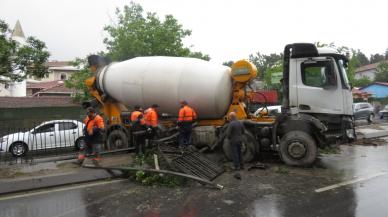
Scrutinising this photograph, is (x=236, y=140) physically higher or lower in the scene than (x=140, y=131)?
lower

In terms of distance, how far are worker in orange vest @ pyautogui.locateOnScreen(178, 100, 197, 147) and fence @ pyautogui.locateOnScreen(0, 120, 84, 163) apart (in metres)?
5.39

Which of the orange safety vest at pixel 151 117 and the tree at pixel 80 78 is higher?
the tree at pixel 80 78

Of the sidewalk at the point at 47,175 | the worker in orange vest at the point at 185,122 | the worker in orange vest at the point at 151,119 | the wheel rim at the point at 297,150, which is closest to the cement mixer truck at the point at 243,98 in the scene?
the wheel rim at the point at 297,150

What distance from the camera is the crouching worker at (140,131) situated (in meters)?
10.5

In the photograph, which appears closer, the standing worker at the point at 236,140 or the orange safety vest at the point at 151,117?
the standing worker at the point at 236,140

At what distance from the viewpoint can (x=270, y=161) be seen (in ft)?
33.5

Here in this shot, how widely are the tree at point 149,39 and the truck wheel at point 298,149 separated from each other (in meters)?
16.3

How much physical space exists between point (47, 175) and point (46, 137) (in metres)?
7.53

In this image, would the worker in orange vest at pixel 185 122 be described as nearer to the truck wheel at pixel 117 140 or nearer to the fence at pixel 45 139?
the truck wheel at pixel 117 140

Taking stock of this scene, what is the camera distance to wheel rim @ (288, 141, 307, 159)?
9.19 m

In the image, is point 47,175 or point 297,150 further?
point 297,150

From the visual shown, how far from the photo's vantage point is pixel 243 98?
35.6 ft

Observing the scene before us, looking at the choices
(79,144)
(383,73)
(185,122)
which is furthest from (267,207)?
(383,73)

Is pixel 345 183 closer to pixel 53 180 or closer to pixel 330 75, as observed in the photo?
pixel 330 75
